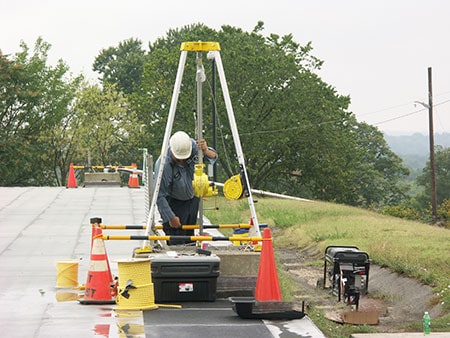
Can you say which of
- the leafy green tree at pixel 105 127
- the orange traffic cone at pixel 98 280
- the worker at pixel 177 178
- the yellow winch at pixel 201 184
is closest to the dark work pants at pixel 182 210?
the worker at pixel 177 178

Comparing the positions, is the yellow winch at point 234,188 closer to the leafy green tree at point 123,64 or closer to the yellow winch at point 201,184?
the yellow winch at point 201,184

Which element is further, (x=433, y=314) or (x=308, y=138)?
(x=308, y=138)

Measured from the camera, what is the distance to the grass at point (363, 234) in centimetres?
1552

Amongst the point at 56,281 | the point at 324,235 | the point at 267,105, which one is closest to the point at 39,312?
the point at 56,281

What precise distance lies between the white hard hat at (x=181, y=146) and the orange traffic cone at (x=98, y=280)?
5.05 feet

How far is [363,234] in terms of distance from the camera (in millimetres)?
20250

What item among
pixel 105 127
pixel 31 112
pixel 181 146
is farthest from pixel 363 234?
pixel 105 127

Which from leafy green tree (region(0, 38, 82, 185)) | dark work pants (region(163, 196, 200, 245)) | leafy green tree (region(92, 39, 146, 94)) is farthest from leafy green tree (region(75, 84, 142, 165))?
dark work pants (region(163, 196, 200, 245))

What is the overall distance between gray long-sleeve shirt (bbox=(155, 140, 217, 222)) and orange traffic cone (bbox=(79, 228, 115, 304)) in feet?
3.84

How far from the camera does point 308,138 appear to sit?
206ft

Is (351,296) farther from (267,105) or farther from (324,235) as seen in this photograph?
(267,105)

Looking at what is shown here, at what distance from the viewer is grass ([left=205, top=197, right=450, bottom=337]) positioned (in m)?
15.5

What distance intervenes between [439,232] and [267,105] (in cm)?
4272

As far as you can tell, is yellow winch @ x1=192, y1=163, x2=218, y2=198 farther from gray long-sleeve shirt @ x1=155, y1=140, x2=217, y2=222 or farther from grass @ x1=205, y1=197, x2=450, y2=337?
grass @ x1=205, y1=197, x2=450, y2=337
